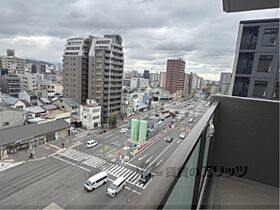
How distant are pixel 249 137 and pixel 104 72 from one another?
13742mm

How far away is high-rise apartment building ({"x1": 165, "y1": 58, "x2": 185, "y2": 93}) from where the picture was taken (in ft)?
112

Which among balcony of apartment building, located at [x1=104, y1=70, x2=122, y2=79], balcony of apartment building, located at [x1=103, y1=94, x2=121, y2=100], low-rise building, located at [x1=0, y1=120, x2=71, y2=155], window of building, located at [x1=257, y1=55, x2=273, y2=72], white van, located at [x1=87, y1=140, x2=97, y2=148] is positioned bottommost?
white van, located at [x1=87, y1=140, x2=97, y2=148]

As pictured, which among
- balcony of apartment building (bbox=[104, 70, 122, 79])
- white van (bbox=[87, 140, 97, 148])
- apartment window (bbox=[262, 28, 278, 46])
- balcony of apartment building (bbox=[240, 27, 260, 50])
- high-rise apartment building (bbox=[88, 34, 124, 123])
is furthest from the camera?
balcony of apartment building (bbox=[104, 70, 122, 79])

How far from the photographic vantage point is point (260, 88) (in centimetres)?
557

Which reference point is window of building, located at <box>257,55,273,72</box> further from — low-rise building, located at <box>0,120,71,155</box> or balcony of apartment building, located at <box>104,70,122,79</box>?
balcony of apartment building, located at <box>104,70,122,79</box>

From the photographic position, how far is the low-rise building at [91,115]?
1341 cm

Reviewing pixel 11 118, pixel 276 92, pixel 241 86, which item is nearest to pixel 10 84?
pixel 11 118

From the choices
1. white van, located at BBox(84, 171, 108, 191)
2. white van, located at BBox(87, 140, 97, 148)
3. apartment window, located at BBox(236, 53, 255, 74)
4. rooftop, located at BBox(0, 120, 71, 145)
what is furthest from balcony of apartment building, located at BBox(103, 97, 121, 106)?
→ apartment window, located at BBox(236, 53, 255, 74)

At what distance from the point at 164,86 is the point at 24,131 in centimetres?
2913

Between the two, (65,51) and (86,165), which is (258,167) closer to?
(86,165)

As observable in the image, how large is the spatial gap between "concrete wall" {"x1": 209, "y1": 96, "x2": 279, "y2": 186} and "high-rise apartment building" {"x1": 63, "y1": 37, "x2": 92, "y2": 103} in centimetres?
1526

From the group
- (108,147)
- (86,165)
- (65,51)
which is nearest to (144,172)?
(86,165)

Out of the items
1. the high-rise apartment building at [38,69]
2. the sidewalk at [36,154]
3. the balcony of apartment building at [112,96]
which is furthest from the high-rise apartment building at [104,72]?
the high-rise apartment building at [38,69]

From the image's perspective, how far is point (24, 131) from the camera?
31.7ft
